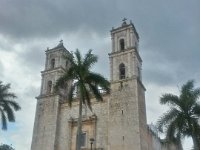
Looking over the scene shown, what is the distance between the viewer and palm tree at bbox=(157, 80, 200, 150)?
778 inches

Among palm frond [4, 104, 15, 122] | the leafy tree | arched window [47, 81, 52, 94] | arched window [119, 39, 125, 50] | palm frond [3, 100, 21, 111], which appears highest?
arched window [119, 39, 125, 50]

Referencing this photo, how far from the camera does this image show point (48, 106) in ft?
107

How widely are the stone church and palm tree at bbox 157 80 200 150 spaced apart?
6.05 metres

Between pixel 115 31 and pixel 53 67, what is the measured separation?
925cm

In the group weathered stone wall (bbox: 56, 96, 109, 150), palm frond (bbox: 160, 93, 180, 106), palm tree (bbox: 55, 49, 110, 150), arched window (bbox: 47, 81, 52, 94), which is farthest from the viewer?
arched window (bbox: 47, 81, 52, 94)

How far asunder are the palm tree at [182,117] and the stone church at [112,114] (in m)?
6.05

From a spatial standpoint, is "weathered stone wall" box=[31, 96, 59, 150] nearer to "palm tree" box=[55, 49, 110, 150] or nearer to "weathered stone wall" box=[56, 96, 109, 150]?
"weathered stone wall" box=[56, 96, 109, 150]

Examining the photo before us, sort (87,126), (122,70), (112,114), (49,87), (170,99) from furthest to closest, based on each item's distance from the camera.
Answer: (49,87) → (122,70) → (87,126) → (112,114) → (170,99)

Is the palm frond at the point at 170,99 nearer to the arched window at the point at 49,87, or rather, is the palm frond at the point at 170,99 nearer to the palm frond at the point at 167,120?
the palm frond at the point at 167,120

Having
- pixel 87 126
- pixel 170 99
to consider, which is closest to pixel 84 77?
pixel 170 99

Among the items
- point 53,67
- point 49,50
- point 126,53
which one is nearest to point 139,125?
point 126,53

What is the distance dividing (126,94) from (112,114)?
2.47m

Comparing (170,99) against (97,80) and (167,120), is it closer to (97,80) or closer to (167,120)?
(167,120)

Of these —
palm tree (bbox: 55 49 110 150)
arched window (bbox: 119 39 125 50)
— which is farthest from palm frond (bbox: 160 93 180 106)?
arched window (bbox: 119 39 125 50)
